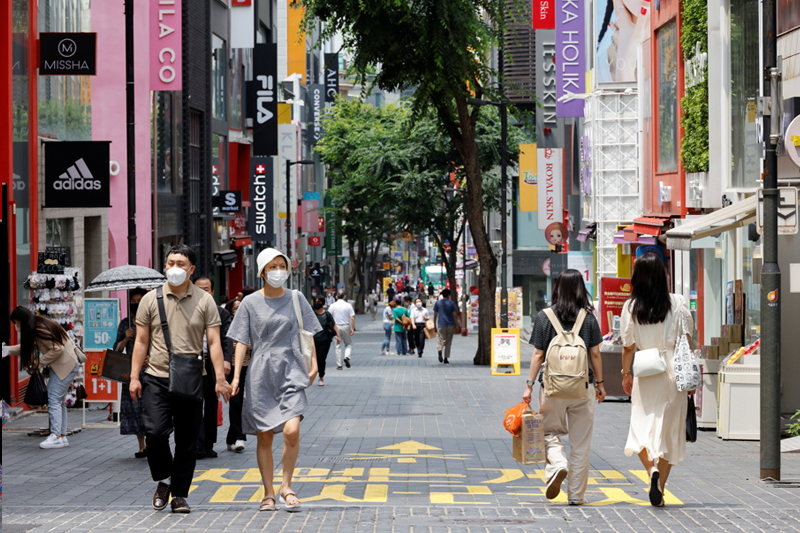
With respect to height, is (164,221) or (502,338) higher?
(164,221)

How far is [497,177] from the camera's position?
172 ft

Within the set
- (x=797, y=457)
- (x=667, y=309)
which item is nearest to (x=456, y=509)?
(x=667, y=309)

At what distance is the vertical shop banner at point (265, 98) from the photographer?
45719mm

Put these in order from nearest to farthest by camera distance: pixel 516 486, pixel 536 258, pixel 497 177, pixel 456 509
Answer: pixel 456 509, pixel 516 486, pixel 497 177, pixel 536 258

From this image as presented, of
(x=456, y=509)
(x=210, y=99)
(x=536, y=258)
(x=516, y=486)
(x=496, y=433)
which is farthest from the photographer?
(x=536, y=258)

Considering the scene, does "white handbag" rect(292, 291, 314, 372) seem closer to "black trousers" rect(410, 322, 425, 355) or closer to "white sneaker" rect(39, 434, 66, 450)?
"white sneaker" rect(39, 434, 66, 450)

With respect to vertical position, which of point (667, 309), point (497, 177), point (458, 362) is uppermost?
point (497, 177)

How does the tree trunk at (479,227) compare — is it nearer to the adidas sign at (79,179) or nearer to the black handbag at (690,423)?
the adidas sign at (79,179)

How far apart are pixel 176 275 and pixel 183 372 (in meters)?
0.68

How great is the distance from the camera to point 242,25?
1829 inches

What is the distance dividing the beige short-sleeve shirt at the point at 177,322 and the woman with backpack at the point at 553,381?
2.37m

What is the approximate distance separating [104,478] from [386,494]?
9.03 ft

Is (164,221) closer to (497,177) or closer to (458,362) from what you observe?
(458,362)

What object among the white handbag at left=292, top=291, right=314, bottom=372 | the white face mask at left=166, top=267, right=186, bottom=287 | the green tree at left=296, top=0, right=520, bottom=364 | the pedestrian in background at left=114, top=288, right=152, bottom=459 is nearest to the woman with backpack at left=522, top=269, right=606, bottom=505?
the white handbag at left=292, top=291, right=314, bottom=372
